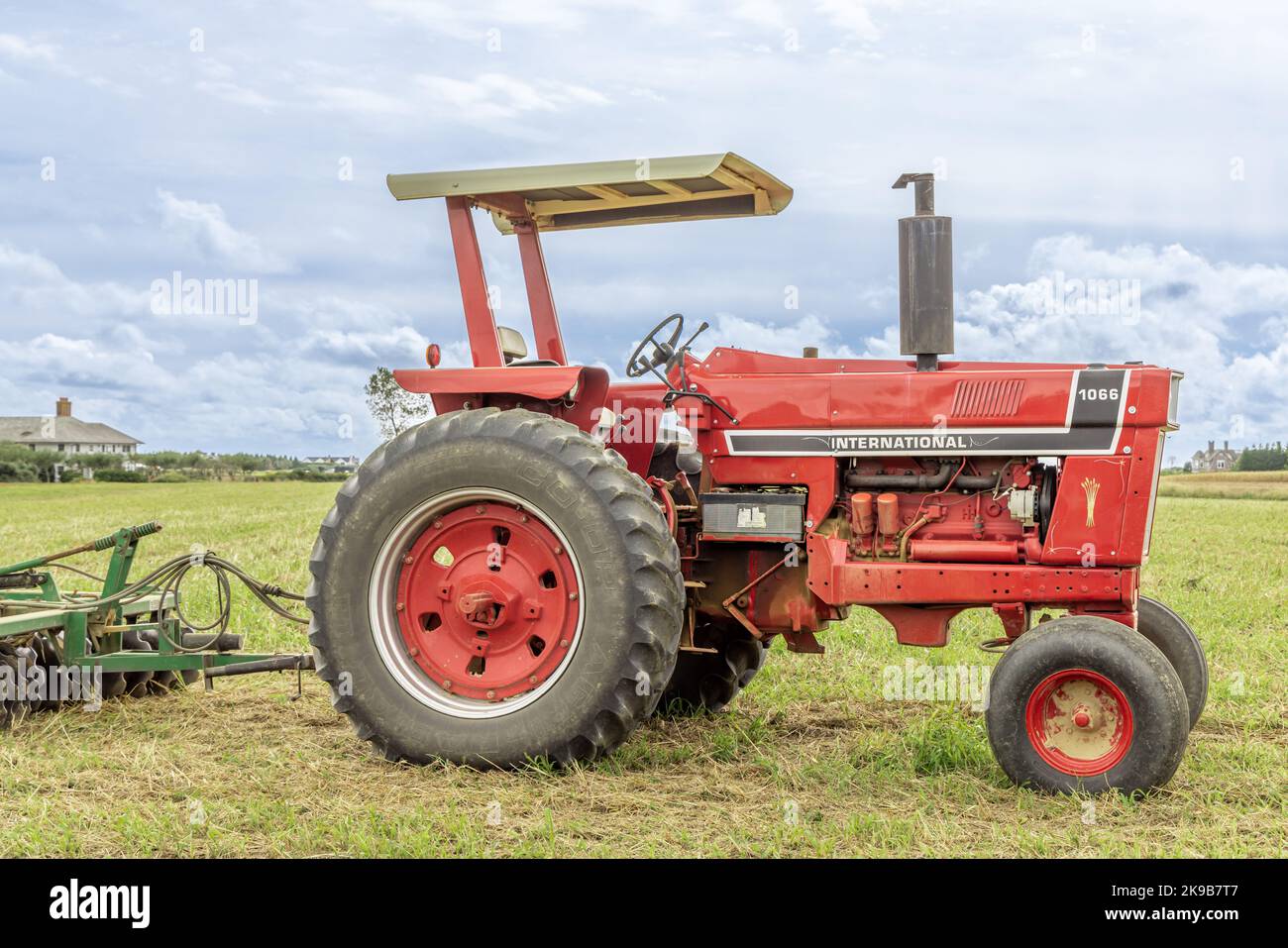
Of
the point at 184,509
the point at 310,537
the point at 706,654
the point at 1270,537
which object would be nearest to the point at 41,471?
the point at 184,509

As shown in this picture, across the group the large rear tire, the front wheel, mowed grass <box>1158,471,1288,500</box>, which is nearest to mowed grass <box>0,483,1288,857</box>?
the front wheel

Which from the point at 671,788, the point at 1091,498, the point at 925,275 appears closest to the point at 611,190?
the point at 925,275

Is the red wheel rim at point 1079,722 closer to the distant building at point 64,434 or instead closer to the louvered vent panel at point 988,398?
the louvered vent panel at point 988,398

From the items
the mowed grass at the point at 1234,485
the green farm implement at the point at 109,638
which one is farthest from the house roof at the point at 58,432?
the green farm implement at the point at 109,638

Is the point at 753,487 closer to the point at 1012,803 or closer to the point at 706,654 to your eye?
the point at 706,654

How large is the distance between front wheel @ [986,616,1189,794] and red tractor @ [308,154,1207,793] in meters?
0.01

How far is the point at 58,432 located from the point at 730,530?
101012mm

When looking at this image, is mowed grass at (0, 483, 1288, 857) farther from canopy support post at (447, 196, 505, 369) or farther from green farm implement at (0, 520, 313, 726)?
canopy support post at (447, 196, 505, 369)

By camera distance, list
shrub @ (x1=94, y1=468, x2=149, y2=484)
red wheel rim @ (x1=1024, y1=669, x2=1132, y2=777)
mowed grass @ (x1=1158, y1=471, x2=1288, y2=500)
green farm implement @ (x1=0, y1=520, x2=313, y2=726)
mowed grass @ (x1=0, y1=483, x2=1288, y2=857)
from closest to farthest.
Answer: mowed grass @ (x1=0, y1=483, x2=1288, y2=857) → red wheel rim @ (x1=1024, y1=669, x2=1132, y2=777) → green farm implement @ (x1=0, y1=520, x2=313, y2=726) → mowed grass @ (x1=1158, y1=471, x2=1288, y2=500) → shrub @ (x1=94, y1=468, x2=149, y2=484)

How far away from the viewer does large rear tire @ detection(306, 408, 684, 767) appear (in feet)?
16.5

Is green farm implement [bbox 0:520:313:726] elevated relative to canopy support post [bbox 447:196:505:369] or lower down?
lower down

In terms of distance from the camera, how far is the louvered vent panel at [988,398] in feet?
17.6

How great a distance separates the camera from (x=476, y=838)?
14.1 ft

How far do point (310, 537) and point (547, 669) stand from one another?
13034 mm
